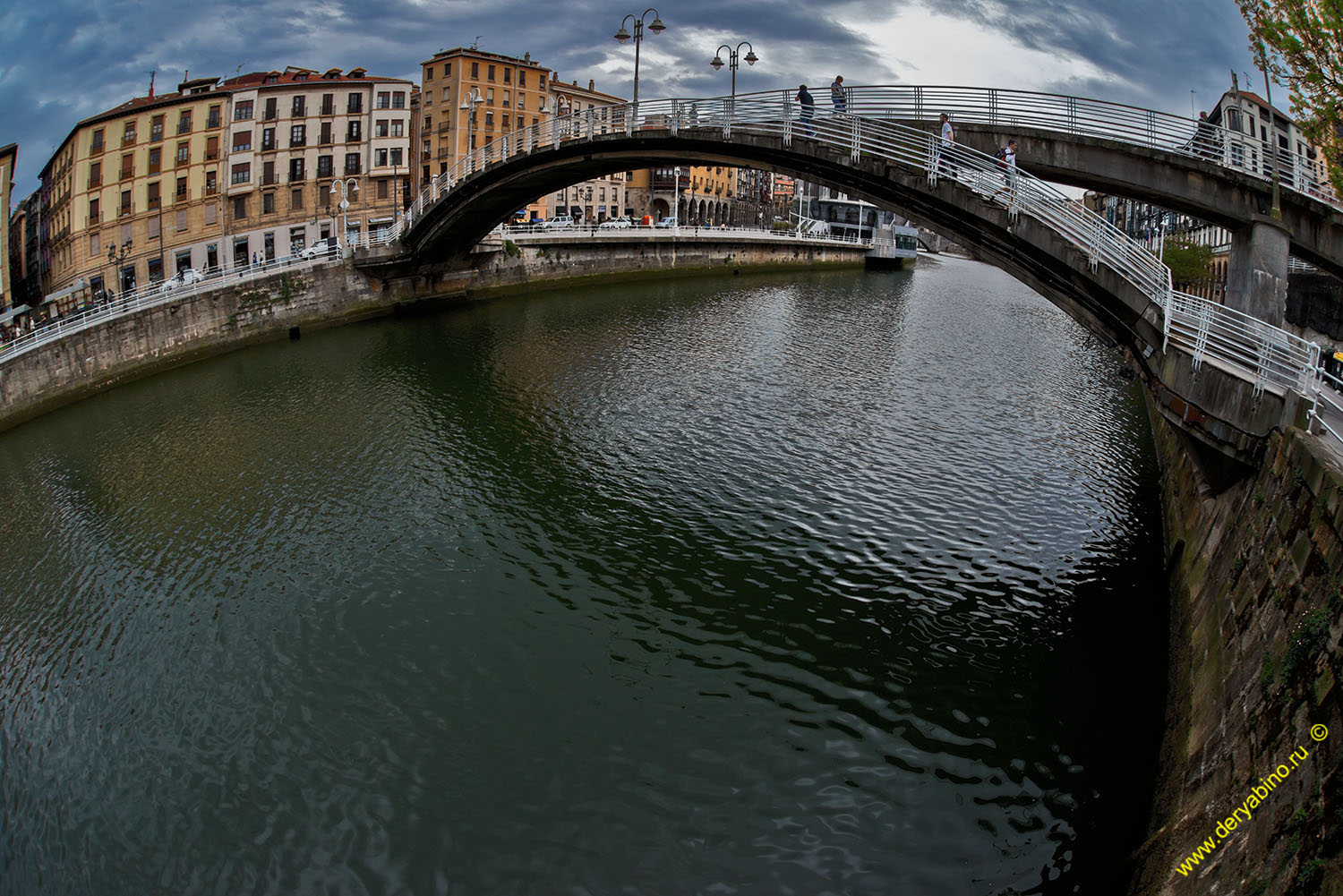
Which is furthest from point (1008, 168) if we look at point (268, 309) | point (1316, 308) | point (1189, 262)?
point (1189, 262)

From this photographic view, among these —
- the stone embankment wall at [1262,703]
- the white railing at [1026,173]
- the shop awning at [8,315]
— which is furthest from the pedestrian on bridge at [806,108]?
the shop awning at [8,315]

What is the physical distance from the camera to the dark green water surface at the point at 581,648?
416 inches

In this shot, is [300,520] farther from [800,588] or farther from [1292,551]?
[1292,551]

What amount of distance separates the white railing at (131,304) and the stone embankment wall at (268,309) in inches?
10.3

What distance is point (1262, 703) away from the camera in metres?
8.92

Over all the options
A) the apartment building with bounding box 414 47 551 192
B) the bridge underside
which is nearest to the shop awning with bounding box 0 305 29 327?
the bridge underside

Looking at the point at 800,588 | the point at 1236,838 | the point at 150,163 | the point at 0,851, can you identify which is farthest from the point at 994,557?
the point at 150,163

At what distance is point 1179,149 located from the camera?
2162 centimetres

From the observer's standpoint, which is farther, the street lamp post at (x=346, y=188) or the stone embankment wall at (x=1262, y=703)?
the street lamp post at (x=346, y=188)

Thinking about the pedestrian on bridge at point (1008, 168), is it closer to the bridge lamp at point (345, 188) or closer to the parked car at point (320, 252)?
the parked car at point (320, 252)

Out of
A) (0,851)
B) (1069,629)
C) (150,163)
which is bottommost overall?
(0,851)

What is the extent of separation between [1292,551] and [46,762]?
16415 millimetres

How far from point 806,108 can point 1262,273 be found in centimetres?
1228

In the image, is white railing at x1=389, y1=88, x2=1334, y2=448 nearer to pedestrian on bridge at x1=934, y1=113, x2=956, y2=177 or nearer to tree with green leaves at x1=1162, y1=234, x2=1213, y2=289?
pedestrian on bridge at x1=934, y1=113, x2=956, y2=177
